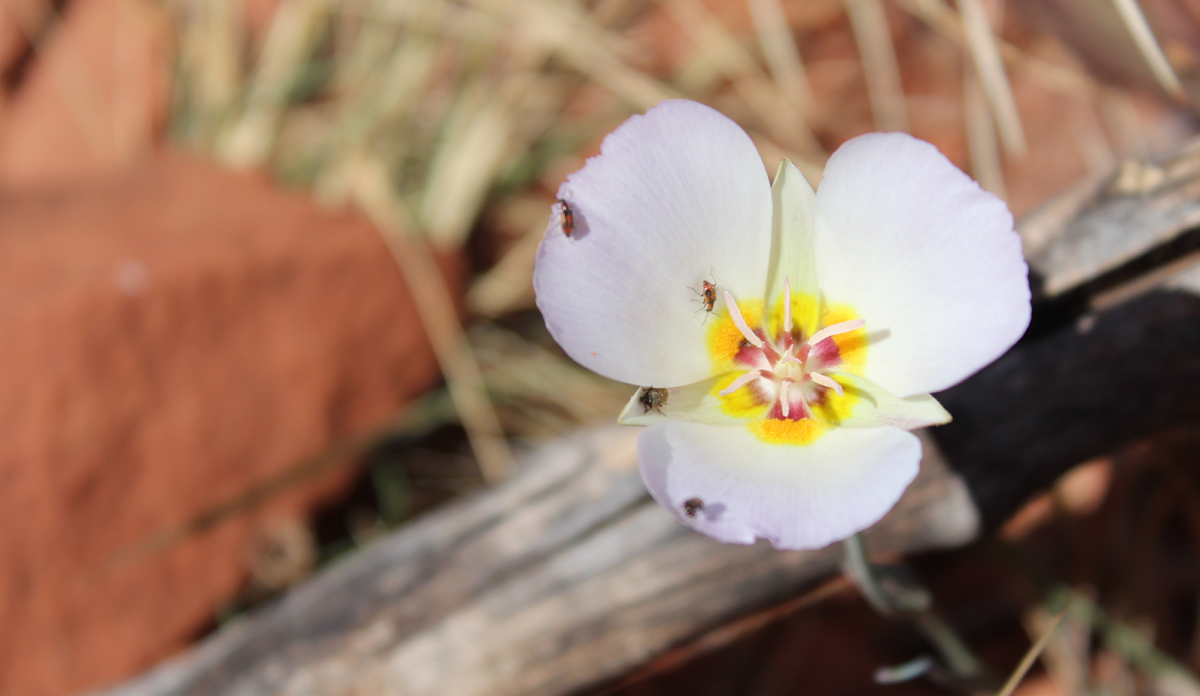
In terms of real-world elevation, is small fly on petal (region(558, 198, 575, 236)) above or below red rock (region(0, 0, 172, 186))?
below

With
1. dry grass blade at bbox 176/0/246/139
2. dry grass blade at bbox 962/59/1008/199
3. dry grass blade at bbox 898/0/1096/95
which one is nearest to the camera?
dry grass blade at bbox 898/0/1096/95

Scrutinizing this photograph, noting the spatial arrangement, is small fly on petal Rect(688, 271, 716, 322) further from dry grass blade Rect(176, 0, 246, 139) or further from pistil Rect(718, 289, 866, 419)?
dry grass blade Rect(176, 0, 246, 139)

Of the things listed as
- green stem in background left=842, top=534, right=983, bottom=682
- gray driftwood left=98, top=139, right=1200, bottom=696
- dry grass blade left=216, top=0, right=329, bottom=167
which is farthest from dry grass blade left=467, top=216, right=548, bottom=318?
green stem in background left=842, top=534, right=983, bottom=682

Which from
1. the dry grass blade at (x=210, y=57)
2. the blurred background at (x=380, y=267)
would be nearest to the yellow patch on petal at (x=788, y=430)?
the blurred background at (x=380, y=267)

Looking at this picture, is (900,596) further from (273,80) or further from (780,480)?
(273,80)

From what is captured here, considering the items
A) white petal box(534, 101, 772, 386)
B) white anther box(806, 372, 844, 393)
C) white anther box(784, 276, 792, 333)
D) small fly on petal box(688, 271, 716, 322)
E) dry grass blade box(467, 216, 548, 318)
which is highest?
dry grass blade box(467, 216, 548, 318)

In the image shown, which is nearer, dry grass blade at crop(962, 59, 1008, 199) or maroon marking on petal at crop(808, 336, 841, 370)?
maroon marking on petal at crop(808, 336, 841, 370)

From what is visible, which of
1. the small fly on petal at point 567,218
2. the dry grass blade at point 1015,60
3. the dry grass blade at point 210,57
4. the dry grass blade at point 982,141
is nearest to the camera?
the small fly on petal at point 567,218

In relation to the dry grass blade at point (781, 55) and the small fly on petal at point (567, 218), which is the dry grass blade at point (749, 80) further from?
the small fly on petal at point (567, 218)

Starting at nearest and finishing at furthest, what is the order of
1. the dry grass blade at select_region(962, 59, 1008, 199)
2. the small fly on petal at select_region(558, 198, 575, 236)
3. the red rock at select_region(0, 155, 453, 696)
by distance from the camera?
the small fly on petal at select_region(558, 198, 575, 236)
the red rock at select_region(0, 155, 453, 696)
the dry grass blade at select_region(962, 59, 1008, 199)
